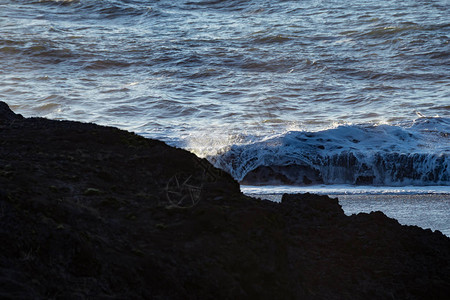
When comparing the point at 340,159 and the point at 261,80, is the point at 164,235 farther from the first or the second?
the point at 261,80

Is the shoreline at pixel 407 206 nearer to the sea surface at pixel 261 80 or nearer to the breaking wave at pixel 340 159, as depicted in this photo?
the sea surface at pixel 261 80

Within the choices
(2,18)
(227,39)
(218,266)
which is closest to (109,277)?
(218,266)

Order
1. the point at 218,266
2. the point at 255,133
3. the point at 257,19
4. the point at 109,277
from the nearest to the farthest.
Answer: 1. the point at 109,277
2. the point at 218,266
3. the point at 255,133
4. the point at 257,19

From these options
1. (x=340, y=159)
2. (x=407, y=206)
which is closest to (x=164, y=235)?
(x=407, y=206)

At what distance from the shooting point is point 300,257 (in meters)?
3.12

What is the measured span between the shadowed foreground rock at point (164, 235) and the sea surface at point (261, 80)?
504cm

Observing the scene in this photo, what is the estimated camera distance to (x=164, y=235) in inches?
103

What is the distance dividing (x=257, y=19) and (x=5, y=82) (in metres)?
8.99

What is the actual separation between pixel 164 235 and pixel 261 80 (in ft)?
43.0

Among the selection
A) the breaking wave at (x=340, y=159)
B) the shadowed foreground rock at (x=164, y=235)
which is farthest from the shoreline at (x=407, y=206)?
the shadowed foreground rock at (x=164, y=235)

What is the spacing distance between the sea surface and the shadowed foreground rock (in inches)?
198

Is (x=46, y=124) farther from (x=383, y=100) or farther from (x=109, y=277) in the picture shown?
(x=383, y=100)

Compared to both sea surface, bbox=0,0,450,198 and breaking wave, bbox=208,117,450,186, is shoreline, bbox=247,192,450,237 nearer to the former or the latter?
sea surface, bbox=0,0,450,198

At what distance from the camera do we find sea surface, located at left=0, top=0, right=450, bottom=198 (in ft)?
31.6
